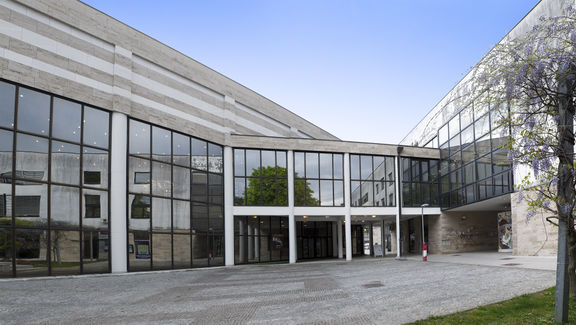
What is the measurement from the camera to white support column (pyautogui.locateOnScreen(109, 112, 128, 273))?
17641 millimetres

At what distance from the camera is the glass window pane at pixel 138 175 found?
19027mm

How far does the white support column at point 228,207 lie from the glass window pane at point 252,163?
1.20 meters

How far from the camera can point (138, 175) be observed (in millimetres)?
19297

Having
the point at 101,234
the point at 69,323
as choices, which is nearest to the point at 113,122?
the point at 101,234

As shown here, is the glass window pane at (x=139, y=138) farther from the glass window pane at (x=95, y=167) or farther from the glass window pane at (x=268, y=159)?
the glass window pane at (x=268, y=159)

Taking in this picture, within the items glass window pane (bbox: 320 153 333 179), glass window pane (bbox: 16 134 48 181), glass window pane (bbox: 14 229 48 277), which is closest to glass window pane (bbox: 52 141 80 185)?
→ glass window pane (bbox: 16 134 48 181)

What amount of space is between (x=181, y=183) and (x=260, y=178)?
18.6ft

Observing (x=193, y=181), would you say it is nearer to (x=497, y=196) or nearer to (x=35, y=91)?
(x=35, y=91)

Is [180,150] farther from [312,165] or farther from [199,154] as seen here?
[312,165]

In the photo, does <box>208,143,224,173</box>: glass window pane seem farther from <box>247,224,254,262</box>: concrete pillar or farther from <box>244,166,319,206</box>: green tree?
<box>247,224,254,262</box>: concrete pillar

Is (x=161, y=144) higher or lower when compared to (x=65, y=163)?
higher

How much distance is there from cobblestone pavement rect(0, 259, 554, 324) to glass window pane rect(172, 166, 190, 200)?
7.89m

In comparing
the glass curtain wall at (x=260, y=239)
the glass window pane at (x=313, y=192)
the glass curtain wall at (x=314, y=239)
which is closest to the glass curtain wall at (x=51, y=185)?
the glass curtain wall at (x=260, y=239)

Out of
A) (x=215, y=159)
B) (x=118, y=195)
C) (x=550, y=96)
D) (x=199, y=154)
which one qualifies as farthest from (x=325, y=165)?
(x=550, y=96)
